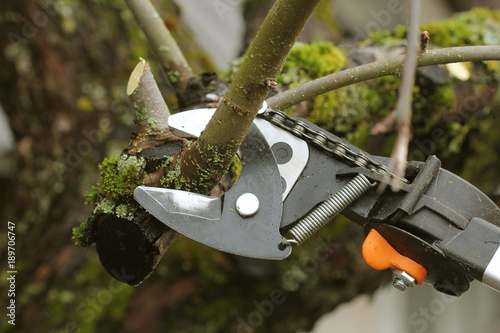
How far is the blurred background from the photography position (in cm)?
139

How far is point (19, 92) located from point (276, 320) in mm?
1162

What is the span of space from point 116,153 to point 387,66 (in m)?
1.00

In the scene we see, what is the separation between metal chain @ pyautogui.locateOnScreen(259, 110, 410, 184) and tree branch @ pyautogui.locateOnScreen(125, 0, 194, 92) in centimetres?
35

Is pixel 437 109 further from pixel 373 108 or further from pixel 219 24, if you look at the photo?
pixel 219 24

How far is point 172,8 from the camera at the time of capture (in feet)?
6.13

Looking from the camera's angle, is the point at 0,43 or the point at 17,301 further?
the point at 0,43

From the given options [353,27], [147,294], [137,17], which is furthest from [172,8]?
[353,27]

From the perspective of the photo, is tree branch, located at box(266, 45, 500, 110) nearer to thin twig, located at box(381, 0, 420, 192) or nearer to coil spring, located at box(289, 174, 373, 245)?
coil spring, located at box(289, 174, 373, 245)

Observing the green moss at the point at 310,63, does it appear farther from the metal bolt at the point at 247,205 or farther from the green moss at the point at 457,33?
the metal bolt at the point at 247,205

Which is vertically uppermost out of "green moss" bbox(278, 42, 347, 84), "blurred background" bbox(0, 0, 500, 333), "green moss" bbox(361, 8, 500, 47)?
"green moss" bbox(361, 8, 500, 47)

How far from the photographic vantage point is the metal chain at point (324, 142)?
2.58 feet

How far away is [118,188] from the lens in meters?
0.80

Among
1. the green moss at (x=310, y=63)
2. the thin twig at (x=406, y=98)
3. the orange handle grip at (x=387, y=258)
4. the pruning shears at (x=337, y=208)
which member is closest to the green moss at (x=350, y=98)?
the green moss at (x=310, y=63)

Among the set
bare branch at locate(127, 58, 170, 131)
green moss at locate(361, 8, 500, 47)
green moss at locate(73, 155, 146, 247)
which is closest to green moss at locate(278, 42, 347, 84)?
green moss at locate(361, 8, 500, 47)
